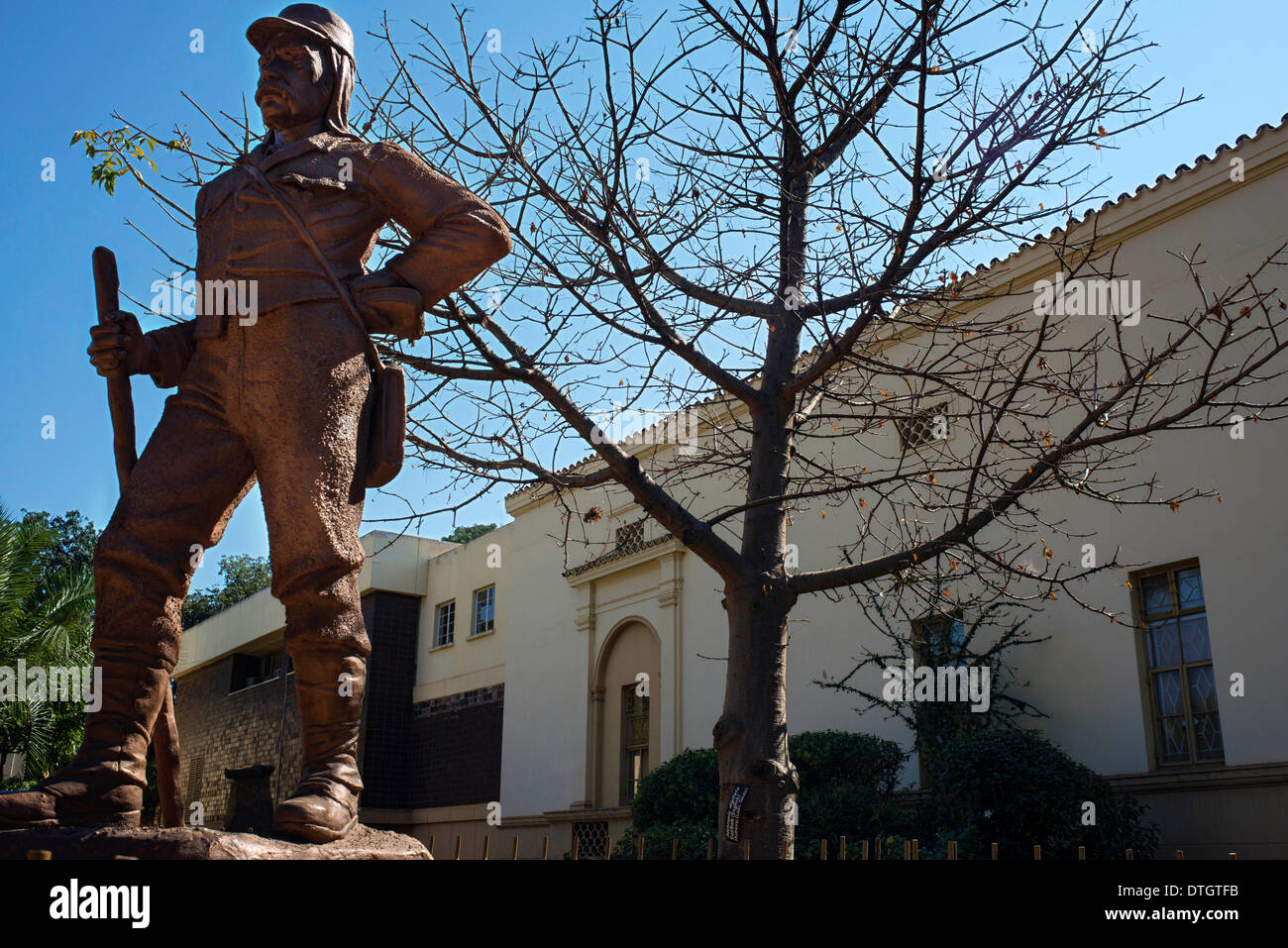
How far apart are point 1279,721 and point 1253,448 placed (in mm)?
2362

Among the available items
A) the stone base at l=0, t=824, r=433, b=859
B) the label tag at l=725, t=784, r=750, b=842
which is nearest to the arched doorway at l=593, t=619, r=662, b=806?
the label tag at l=725, t=784, r=750, b=842

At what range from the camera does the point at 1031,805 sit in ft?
28.8

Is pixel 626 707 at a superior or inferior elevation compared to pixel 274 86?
inferior

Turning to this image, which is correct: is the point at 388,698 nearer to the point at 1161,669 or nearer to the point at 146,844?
the point at 1161,669

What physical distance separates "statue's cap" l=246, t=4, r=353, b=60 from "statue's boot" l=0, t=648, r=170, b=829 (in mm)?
1859

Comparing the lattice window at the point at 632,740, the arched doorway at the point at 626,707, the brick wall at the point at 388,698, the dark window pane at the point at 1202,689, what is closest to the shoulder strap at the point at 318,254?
the dark window pane at the point at 1202,689

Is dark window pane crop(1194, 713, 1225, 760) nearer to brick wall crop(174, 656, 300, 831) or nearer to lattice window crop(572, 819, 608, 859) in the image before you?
lattice window crop(572, 819, 608, 859)

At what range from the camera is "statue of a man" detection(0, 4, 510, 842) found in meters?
2.79

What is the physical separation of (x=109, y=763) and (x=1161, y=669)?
950 centimetres

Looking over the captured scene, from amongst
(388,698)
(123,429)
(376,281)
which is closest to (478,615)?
(388,698)

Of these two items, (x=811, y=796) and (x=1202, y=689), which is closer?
(x=1202, y=689)
